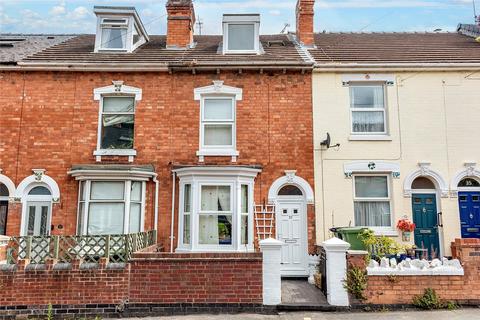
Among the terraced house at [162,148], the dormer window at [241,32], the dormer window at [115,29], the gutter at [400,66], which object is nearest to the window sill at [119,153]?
the terraced house at [162,148]

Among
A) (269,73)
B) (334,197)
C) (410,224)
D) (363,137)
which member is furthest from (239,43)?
(410,224)

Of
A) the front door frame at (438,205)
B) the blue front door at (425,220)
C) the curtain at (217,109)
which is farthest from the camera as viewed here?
the curtain at (217,109)

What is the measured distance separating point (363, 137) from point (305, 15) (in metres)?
5.32

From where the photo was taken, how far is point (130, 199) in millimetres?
11914

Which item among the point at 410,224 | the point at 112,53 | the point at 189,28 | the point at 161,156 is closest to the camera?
the point at 410,224

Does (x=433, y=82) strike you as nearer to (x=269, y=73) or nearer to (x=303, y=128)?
(x=303, y=128)

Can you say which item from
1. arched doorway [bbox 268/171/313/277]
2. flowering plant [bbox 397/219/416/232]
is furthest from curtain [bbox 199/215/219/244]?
flowering plant [bbox 397/219/416/232]

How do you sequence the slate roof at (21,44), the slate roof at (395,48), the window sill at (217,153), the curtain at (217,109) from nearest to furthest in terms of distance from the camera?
the window sill at (217,153) → the curtain at (217,109) → the slate roof at (395,48) → the slate roof at (21,44)

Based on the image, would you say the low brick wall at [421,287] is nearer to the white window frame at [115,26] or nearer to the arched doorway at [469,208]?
the arched doorway at [469,208]

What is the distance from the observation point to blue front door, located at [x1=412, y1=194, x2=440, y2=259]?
12.1 metres

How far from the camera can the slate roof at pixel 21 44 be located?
13641mm

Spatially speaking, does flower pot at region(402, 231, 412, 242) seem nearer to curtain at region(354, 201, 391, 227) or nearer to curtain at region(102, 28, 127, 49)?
curtain at region(354, 201, 391, 227)

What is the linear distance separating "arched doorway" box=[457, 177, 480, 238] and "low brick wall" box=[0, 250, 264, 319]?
728cm

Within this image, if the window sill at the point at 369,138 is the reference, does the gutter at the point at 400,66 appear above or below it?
above
